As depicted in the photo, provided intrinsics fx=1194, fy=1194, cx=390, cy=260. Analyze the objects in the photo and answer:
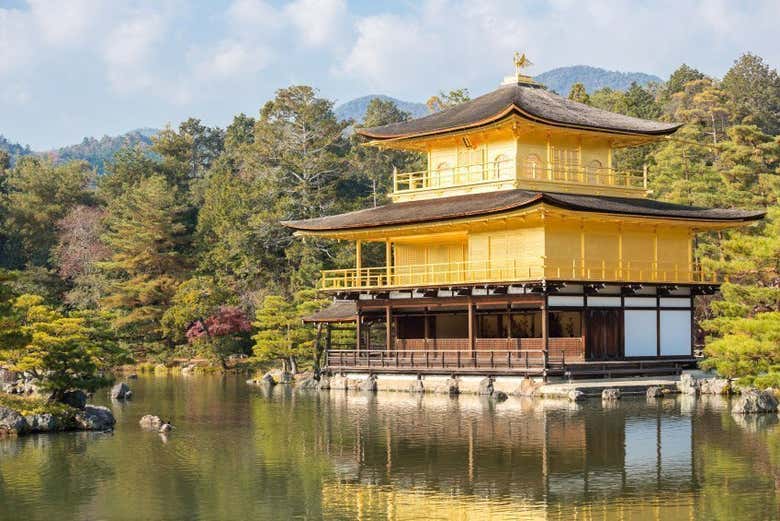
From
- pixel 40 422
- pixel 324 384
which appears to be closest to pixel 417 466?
pixel 40 422

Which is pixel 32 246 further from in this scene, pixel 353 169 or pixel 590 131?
pixel 590 131

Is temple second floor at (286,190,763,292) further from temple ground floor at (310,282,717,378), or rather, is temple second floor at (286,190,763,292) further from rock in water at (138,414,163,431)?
rock in water at (138,414,163,431)

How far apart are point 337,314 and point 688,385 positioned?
16.3m

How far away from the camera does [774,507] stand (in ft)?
60.2

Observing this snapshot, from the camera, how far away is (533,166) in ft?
146

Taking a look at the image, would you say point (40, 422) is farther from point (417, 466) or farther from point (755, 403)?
point (755, 403)

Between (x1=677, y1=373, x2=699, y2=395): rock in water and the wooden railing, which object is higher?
the wooden railing

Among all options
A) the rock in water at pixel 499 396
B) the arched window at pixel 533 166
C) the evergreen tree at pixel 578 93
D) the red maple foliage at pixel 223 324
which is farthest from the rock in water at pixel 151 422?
the evergreen tree at pixel 578 93

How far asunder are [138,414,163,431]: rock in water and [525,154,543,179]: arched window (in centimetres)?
1876

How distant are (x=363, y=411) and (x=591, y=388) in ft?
23.3

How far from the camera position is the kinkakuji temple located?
41031 mm

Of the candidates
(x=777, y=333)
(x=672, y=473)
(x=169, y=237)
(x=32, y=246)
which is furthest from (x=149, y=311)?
(x=672, y=473)

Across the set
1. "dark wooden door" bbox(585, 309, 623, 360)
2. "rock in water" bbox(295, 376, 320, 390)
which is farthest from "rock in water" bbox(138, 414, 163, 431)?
"dark wooden door" bbox(585, 309, 623, 360)

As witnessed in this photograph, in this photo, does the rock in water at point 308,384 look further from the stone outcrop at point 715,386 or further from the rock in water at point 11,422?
the rock in water at point 11,422
